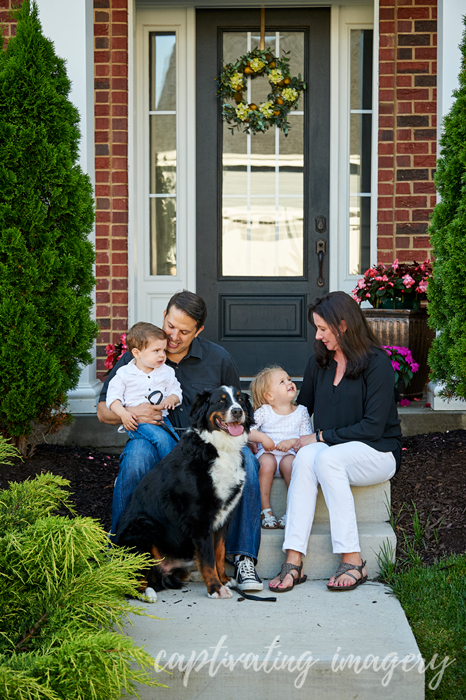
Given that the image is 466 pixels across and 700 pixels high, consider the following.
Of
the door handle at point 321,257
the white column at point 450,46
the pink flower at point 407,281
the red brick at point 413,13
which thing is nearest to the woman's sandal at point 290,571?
the white column at point 450,46

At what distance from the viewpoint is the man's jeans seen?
10.6 ft

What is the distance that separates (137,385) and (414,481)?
1.64 meters

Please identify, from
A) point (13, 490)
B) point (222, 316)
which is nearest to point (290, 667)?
point (13, 490)

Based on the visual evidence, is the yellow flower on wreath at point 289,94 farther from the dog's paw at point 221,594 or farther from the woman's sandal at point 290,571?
the dog's paw at point 221,594

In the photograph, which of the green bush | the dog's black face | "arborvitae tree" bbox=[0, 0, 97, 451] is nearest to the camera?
the green bush

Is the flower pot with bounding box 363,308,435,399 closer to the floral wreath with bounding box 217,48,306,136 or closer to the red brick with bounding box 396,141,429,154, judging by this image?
the red brick with bounding box 396,141,429,154

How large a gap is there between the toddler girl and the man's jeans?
0.22 m

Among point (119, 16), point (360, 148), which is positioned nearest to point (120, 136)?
point (119, 16)

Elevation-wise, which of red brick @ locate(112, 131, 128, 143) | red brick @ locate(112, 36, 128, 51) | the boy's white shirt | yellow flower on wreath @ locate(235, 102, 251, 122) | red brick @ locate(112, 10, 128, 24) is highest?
red brick @ locate(112, 10, 128, 24)

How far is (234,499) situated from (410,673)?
3.26 ft

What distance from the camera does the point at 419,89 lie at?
19.1ft

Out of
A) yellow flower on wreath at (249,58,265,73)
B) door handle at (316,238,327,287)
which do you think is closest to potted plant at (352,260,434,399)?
door handle at (316,238,327,287)

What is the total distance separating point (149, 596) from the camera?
3012mm

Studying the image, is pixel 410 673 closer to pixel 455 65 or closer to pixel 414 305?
pixel 414 305
